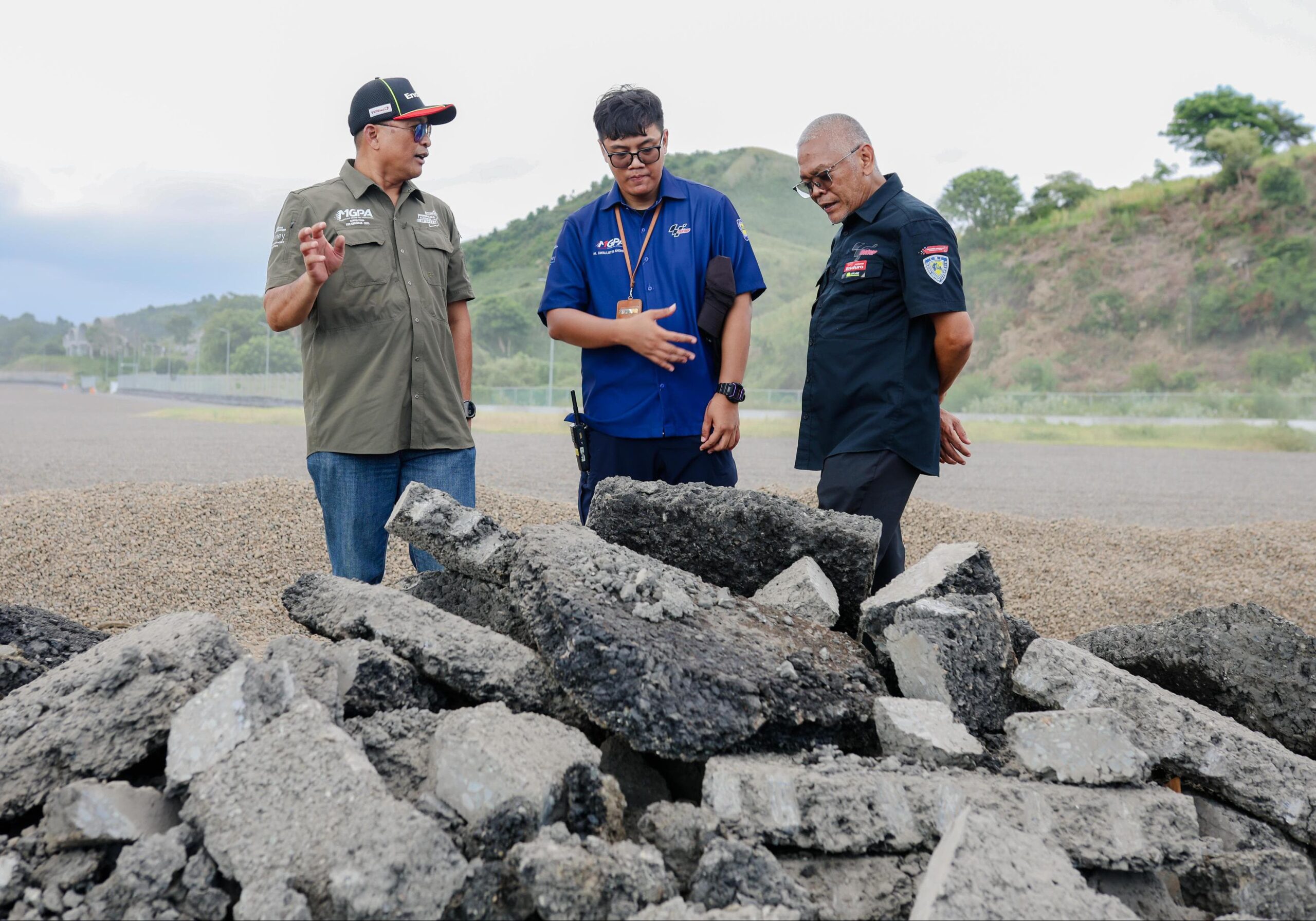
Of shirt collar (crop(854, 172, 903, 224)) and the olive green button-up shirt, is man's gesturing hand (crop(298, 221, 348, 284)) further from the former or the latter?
shirt collar (crop(854, 172, 903, 224))

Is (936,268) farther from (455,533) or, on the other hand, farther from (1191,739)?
(455,533)

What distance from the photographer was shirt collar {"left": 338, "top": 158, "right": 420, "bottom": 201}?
376cm

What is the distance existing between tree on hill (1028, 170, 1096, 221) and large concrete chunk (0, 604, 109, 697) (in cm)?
6086

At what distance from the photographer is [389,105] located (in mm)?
3643

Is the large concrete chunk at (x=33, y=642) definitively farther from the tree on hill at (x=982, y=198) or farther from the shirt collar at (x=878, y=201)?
the tree on hill at (x=982, y=198)

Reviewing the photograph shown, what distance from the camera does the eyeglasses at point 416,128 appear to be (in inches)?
144

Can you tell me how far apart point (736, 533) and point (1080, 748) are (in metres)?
1.18

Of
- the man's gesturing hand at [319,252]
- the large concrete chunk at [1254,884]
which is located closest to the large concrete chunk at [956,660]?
the large concrete chunk at [1254,884]

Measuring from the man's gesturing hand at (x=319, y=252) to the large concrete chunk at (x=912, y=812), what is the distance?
2165 millimetres

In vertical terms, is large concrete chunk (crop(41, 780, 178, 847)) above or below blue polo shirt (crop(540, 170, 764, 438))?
below

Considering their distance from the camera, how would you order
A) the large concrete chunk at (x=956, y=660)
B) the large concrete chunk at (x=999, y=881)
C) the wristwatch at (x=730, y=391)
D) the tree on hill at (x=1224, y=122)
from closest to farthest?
the large concrete chunk at (x=999, y=881)
the large concrete chunk at (x=956, y=660)
the wristwatch at (x=730, y=391)
the tree on hill at (x=1224, y=122)

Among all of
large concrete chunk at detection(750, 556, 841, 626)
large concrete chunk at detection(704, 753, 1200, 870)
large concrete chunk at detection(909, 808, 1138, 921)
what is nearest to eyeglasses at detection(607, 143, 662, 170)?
large concrete chunk at detection(750, 556, 841, 626)

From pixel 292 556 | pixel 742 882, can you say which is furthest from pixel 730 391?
pixel 292 556

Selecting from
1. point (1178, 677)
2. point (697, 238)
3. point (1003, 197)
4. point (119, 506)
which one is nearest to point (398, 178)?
point (697, 238)
